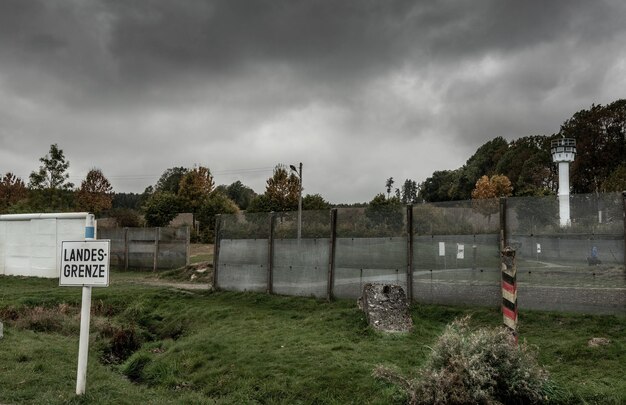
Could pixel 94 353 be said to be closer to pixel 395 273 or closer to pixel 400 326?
pixel 400 326

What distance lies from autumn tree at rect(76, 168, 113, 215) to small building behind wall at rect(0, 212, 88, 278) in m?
24.1

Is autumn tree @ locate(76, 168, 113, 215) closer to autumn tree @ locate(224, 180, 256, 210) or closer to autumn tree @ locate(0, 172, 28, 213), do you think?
autumn tree @ locate(0, 172, 28, 213)

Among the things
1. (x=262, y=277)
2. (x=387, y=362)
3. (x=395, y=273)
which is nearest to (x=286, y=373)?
(x=387, y=362)

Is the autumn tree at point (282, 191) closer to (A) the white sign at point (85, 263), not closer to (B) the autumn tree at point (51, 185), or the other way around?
(B) the autumn tree at point (51, 185)

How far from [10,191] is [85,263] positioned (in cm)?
5678

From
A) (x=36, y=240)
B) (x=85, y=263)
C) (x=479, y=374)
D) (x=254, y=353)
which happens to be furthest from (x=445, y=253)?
(x=36, y=240)

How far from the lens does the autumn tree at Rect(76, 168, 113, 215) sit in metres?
49.8

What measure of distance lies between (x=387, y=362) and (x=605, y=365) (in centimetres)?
319

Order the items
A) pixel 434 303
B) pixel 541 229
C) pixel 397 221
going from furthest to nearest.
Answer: pixel 397 221
pixel 434 303
pixel 541 229

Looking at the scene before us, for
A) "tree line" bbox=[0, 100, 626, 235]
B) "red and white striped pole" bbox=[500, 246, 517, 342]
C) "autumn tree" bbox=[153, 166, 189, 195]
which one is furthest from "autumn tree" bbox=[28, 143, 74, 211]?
"autumn tree" bbox=[153, 166, 189, 195]

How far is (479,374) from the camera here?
19.7 feet

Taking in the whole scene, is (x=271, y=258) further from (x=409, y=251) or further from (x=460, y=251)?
(x=460, y=251)

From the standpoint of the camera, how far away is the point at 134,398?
7227 mm

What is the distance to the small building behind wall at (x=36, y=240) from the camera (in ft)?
77.0
